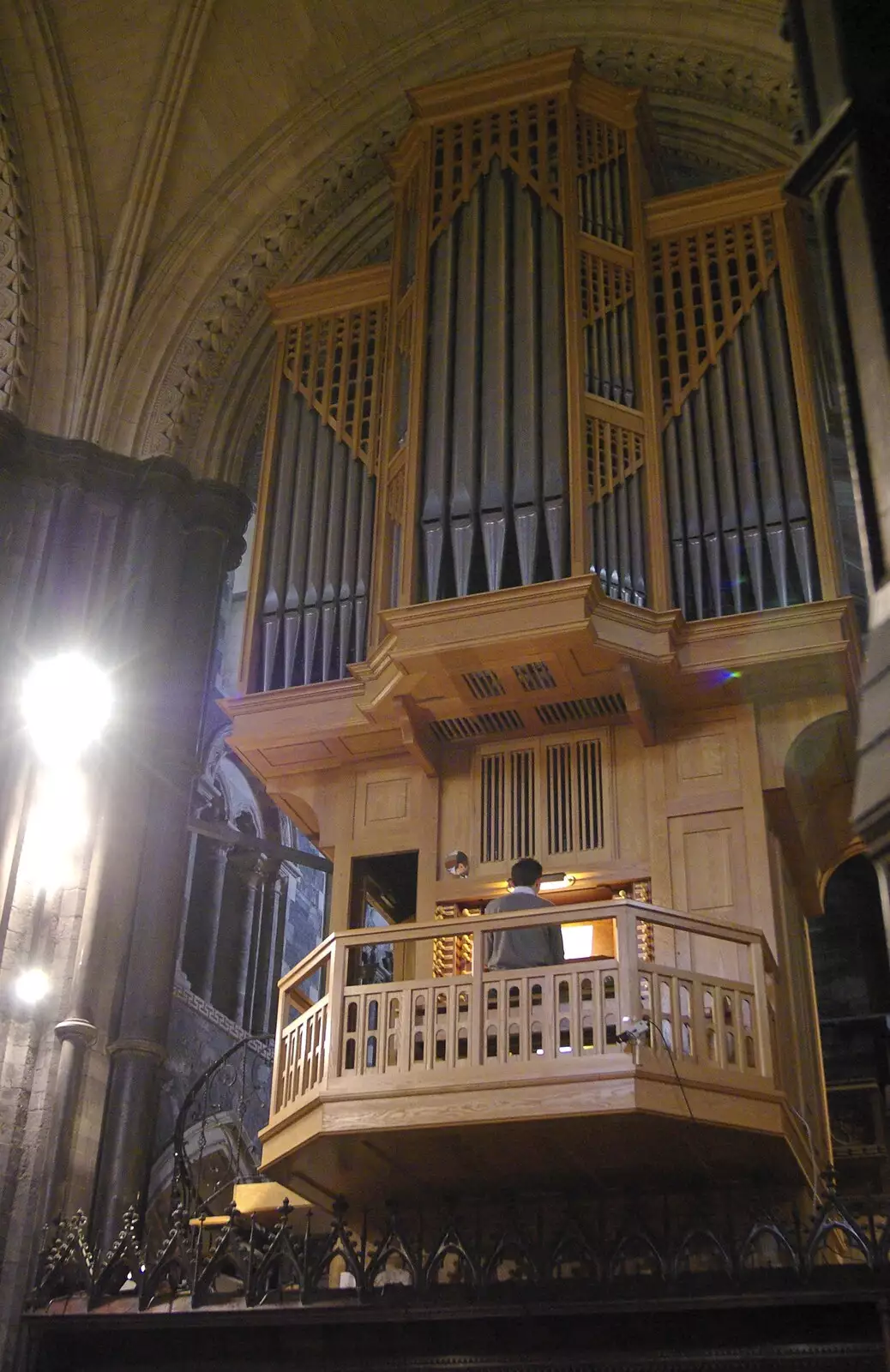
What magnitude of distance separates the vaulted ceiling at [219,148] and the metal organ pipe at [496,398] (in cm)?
247

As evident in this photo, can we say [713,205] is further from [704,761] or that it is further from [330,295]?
[704,761]

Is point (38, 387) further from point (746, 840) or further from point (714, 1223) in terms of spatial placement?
Answer: point (714, 1223)

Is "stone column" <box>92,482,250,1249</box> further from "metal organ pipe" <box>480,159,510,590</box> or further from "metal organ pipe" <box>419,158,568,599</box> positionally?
"metal organ pipe" <box>480,159,510,590</box>

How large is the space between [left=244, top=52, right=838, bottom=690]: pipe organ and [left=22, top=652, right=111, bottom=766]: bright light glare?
1.21 metres

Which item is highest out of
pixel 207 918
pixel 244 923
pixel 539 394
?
pixel 539 394

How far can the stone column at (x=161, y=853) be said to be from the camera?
10.6 metres

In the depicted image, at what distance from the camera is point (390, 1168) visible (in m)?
8.86

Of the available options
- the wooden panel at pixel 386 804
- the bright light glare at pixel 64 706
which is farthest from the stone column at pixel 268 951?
the wooden panel at pixel 386 804

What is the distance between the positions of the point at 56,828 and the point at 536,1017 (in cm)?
463

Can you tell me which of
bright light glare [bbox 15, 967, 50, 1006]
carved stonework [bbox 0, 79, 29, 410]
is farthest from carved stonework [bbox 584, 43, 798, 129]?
bright light glare [bbox 15, 967, 50, 1006]

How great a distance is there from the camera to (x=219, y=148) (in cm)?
1442

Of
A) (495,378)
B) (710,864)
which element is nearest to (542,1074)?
(710,864)

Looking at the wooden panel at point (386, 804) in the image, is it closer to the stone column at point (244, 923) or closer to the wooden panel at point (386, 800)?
the wooden panel at point (386, 800)

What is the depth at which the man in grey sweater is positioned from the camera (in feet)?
28.0
